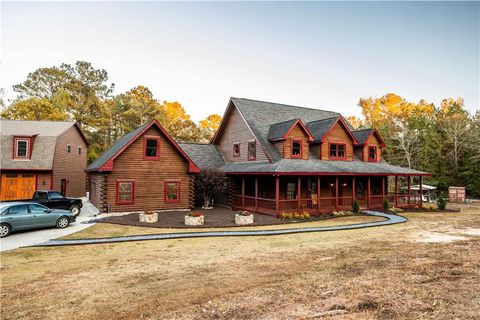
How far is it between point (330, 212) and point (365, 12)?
55.8 feet

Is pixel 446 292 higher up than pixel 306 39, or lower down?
lower down

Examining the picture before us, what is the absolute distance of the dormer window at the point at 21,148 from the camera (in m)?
26.9

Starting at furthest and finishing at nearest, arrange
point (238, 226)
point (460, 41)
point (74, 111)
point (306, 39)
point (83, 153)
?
point (74, 111) → point (83, 153) → point (306, 39) → point (460, 41) → point (238, 226)

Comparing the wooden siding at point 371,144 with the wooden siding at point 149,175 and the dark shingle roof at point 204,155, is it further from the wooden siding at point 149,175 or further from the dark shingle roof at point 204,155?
the wooden siding at point 149,175

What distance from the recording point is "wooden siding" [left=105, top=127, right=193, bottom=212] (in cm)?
2240

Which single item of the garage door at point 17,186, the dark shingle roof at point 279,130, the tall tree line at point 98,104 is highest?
the tall tree line at point 98,104

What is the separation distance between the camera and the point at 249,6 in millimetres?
26047

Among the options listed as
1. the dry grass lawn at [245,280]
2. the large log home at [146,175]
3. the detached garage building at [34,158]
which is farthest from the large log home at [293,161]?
the detached garage building at [34,158]

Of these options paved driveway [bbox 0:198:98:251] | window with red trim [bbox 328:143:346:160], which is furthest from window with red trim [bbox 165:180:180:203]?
window with red trim [bbox 328:143:346:160]

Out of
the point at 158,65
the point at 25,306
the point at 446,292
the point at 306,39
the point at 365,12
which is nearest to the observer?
the point at 25,306

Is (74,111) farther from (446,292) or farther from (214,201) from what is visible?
(446,292)

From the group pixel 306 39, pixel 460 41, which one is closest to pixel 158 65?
pixel 306 39

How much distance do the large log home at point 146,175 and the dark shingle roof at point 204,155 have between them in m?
4.88

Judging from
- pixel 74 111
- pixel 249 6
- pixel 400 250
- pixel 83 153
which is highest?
pixel 249 6
